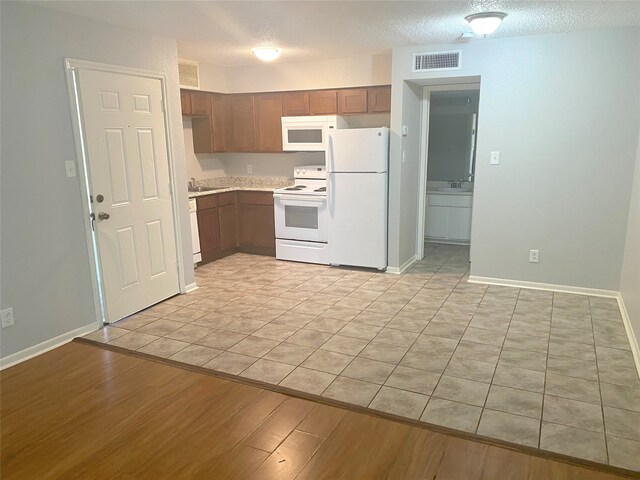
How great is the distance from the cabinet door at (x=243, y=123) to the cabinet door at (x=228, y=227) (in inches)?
32.7

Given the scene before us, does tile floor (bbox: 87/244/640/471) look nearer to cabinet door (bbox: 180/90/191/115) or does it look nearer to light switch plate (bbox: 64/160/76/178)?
light switch plate (bbox: 64/160/76/178)

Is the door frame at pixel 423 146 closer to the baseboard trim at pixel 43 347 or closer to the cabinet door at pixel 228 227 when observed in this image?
the cabinet door at pixel 228 227

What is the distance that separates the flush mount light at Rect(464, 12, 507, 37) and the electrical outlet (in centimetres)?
386

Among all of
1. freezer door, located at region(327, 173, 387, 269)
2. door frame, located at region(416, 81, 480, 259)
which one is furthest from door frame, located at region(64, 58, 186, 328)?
door frame, located at region(416, 81, 480, 259)

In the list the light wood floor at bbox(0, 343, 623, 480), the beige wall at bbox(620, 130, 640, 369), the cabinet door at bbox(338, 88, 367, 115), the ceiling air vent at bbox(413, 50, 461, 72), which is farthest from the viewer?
the cabinet door at bbox(338, 88, 367, 115)

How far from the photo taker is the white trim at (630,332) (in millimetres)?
3016

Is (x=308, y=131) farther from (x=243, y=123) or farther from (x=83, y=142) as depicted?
(x=83, y=142)

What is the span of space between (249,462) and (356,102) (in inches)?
168

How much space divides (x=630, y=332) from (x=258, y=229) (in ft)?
13.5

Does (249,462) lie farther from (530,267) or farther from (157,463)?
(530,267)

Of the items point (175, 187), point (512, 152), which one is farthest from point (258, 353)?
point (512, 152)

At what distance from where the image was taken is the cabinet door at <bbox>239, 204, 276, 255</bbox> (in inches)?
231

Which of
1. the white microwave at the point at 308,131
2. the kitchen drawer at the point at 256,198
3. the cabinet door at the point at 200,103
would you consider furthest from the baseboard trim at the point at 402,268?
the cabinet door at the point at 200,103

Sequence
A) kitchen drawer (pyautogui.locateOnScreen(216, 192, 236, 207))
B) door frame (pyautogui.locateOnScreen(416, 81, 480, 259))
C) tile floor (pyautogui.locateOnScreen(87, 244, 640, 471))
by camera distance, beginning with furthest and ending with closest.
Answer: kitchen drawer (pyautogui.locateOnScreen(216, 192, 236, 207)) → door frame (pyautogui.locateOnScreen(416, 81, 480, 259)) → tile floor (pyautogui.locateOnScreen(87, 244, 640, 471))
